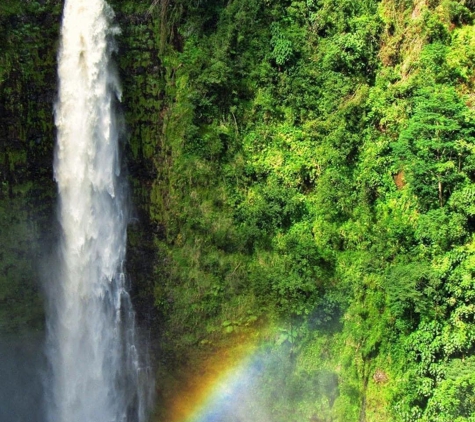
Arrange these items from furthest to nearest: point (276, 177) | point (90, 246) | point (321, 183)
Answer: point (276, 177) < point (90, 246) < point (321, 183)

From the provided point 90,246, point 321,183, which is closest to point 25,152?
point 90,246

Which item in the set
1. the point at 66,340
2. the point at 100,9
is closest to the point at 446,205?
the point at 100,9

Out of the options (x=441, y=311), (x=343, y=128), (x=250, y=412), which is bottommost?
(x=250, y=412)

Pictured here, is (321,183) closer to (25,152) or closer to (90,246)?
(90,246)

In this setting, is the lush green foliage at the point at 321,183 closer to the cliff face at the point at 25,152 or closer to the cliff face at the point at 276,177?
the cliff face at the point at 276,177

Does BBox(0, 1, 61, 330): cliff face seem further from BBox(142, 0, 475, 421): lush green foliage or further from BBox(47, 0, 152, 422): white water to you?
BBox(142, 0, 475, 421): lush green foliage

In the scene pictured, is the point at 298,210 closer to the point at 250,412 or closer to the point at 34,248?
the point at 250,412
